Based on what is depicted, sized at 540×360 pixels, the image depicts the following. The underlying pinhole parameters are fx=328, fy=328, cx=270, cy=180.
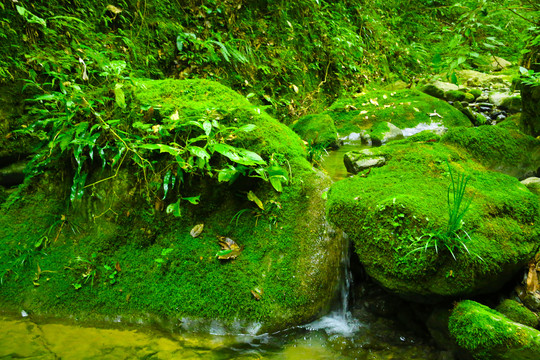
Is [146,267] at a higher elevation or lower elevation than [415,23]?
lower

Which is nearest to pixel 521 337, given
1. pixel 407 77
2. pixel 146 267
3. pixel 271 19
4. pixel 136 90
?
pixel 146 267

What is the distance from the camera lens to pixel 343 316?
9.38ft

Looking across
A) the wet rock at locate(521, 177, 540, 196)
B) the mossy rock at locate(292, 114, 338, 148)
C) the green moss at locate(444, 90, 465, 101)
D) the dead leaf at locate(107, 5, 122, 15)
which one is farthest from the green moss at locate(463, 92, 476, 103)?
the dead leaf at locate(107, 5, 122, 15)

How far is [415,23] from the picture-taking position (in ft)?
46.5

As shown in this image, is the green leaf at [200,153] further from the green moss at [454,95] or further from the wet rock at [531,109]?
the green moss at [454,95]

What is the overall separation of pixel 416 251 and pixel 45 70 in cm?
423

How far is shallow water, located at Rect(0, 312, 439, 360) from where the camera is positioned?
7.71 ft

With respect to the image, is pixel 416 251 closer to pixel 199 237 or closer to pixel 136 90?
pixel 199 237

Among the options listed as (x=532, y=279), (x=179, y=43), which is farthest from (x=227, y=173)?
(x=179, y=43)

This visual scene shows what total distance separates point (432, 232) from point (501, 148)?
2.31m

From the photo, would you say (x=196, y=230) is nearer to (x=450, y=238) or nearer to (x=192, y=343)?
(x=192, y=343)

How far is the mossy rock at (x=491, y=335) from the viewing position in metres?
1.91

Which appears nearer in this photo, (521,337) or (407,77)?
(521,337)

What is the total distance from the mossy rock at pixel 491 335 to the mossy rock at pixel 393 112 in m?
5.25
